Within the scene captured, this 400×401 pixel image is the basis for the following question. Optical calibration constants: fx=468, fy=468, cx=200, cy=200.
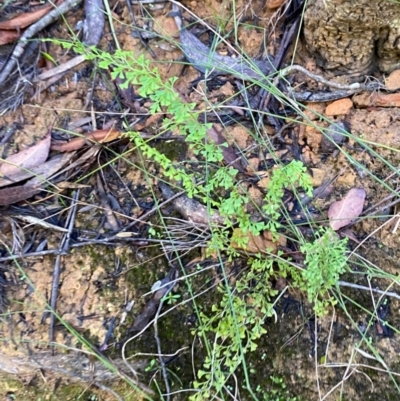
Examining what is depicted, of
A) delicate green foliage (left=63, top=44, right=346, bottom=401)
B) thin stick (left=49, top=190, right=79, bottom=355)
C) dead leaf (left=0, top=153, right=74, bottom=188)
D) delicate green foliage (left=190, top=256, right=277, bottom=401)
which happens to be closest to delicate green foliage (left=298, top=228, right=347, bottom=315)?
delicate green foliage (left=63, top=44, right=346, bottom=401)

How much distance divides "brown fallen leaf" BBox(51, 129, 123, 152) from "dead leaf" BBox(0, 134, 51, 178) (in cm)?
3

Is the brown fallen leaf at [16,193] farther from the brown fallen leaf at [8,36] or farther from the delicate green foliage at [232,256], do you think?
the brown fallen leaf at [8,36]

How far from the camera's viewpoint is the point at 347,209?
1.35 m

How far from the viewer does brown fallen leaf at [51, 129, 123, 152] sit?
56.7 inches

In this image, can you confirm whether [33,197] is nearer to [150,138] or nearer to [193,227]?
[150,138]

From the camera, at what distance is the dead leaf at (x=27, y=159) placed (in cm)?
143

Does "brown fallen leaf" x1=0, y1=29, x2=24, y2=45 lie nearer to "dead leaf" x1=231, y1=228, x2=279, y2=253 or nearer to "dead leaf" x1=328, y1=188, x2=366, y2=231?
"dead leaf" x1=231, y1=228, x2=279, y2=253

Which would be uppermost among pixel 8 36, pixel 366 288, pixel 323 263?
pixel 8 36

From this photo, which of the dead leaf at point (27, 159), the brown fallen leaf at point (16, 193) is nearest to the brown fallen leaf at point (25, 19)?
the dead leaf at point (27, 159)

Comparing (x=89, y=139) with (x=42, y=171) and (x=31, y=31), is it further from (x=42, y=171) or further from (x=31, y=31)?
(x=31, y=31)

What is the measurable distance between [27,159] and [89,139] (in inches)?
8.0

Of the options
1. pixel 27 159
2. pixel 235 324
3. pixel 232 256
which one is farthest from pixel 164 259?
pixel 27 159

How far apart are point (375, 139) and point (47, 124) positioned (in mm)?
1021

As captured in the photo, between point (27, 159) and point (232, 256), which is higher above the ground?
point (27, 159)
